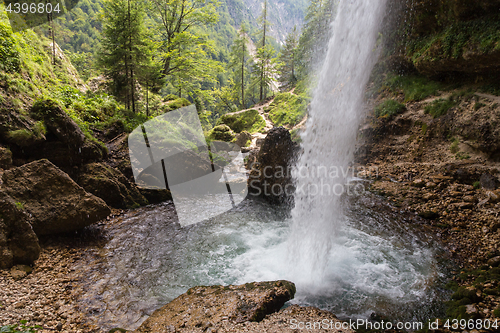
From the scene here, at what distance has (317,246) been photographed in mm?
5449

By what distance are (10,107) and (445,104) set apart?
14895mm

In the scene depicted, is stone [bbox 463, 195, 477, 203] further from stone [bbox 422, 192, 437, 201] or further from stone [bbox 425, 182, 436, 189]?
stone [bbox 425, 182, 436, 189]

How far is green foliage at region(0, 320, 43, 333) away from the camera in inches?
98.2

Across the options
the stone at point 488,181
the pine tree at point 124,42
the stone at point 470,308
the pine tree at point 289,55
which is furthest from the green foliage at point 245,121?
the stone at point 470,308

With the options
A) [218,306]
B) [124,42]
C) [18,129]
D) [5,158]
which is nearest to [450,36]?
[218,306]

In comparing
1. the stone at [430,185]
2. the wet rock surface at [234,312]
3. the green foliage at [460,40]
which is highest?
the green foliage at [460,40]

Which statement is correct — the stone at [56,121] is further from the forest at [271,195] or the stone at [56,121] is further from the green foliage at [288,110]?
the green foliage at [288,110]

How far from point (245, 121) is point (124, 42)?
50.7ft

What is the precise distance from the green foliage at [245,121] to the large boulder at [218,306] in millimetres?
20642

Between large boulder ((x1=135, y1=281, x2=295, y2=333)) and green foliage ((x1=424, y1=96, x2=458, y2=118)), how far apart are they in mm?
10330

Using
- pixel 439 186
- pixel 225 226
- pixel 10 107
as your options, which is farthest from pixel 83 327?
pixel 439 186

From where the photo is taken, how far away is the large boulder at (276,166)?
29.8ft

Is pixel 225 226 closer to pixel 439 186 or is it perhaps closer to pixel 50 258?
pixel 50 258

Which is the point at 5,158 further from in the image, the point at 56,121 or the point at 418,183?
the point at 418,183
